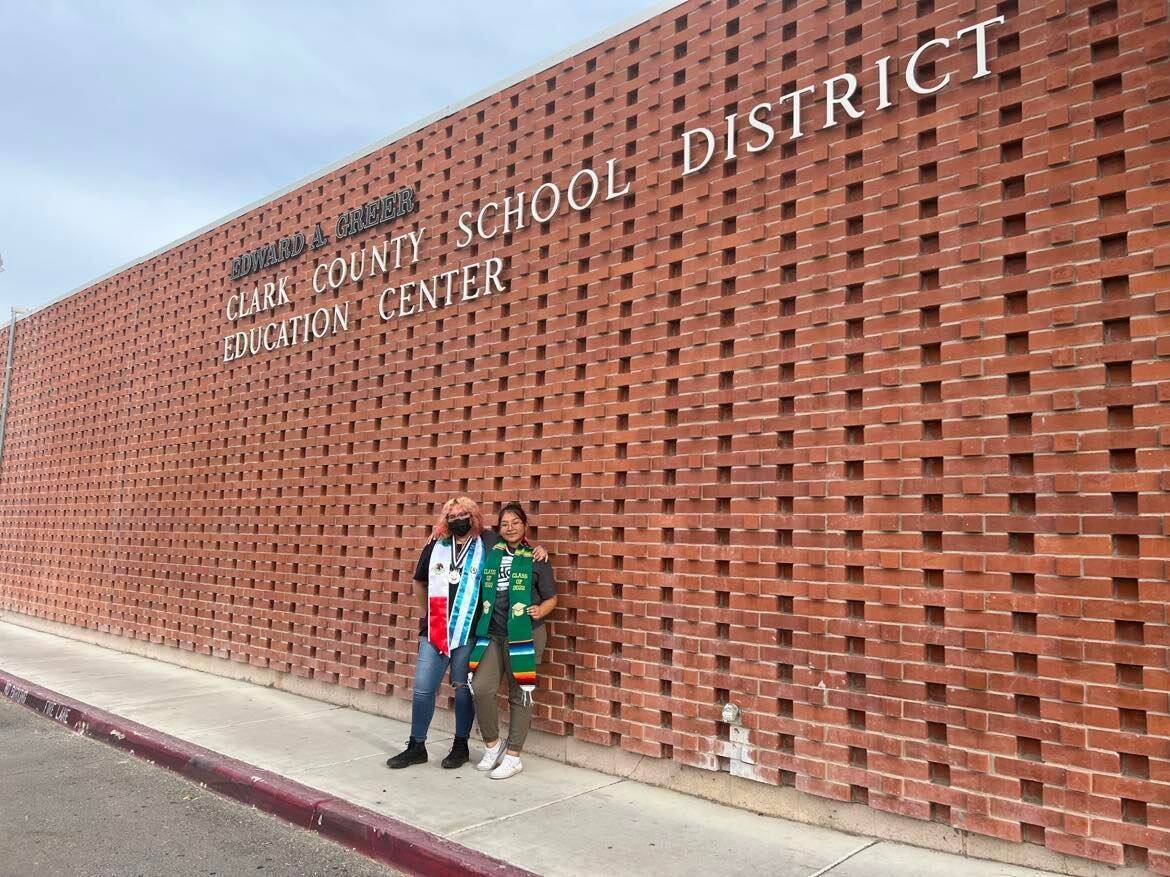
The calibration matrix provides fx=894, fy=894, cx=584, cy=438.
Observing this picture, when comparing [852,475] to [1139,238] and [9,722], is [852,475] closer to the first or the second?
[1139,238]

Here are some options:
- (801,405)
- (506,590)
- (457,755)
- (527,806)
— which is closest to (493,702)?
(457,755)

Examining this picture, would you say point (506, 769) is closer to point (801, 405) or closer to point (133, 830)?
point (133, 830)

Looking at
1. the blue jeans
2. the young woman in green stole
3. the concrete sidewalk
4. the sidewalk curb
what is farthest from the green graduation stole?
the sidewalk curb

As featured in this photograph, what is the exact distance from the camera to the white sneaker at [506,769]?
5699 millimetres

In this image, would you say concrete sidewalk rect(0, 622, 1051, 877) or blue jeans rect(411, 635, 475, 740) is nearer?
concrete sidewalk rect(0, 622, 1051, 877)

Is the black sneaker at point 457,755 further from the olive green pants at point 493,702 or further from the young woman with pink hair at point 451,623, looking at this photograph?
the olive green pants at point 493,702

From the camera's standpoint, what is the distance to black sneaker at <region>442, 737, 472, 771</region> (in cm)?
591

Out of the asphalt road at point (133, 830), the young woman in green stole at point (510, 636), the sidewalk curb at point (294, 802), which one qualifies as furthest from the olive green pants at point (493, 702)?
the asphalt road at point (133, 830)

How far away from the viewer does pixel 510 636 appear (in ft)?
19.0

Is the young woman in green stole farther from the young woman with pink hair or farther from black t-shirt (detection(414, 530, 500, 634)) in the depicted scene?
black t-shirt (detection(414, 530, 500, 634))

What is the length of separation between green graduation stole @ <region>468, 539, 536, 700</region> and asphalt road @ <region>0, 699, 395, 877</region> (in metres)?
1.48

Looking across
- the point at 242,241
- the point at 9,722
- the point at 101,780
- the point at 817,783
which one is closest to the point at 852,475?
the point at 817,783

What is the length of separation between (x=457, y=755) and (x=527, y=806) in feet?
3.20

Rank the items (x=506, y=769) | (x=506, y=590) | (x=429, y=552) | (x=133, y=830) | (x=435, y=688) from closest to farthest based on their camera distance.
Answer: (x=133, y=830)
(x=506, y=769)
(x=506, y=590)
(x=435, y=688)
(x=429, y=552)
